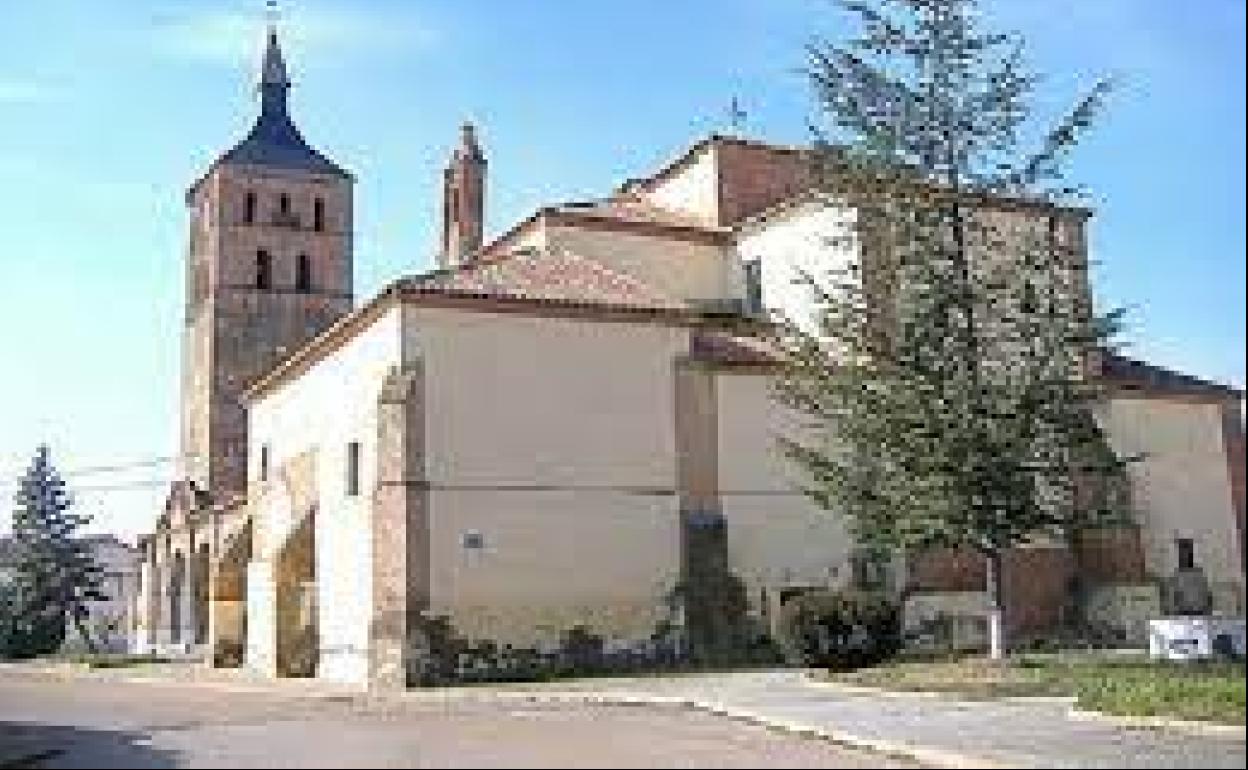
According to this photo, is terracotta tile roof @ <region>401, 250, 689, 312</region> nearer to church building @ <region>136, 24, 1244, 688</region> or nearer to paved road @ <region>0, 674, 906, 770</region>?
church building @ <region>136, 24, 1244, 688</region>

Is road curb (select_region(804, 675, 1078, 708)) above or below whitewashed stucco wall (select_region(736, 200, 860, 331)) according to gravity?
below

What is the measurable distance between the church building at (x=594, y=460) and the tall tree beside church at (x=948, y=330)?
2.76ft

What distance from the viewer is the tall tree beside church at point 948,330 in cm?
2061

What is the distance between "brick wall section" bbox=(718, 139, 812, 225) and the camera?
116 ft

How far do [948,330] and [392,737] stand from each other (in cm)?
1085

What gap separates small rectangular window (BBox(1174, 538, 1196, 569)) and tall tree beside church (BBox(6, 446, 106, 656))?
37.7 meters

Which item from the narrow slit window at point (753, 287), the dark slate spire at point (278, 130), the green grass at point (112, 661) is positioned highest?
the dark slate spire at point (278, 130)

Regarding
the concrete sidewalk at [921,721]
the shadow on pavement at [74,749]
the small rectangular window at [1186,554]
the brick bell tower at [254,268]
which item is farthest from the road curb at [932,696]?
the brick bell tower at [254,268]

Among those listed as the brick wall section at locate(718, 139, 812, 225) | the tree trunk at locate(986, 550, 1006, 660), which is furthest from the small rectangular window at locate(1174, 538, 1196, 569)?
the tree trunk at locate(986, 550, 1006, 660)

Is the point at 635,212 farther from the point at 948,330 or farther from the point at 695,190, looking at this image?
the point at 948,330

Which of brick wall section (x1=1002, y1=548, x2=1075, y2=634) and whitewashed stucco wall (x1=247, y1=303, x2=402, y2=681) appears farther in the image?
brick wall section (x1=1002, y1=548, x2=1075, y2=634)

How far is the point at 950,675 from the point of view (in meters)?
19.1

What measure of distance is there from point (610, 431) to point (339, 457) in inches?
224

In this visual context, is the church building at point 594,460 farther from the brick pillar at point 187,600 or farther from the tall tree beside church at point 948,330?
the brick pillar at point 187,600
